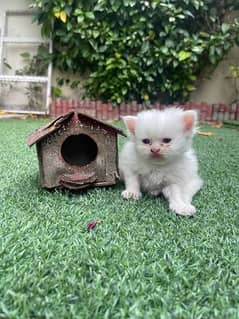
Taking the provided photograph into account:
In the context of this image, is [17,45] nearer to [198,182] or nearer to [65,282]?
[198,182]

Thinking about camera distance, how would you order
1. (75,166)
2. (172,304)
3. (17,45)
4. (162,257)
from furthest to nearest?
(17,45)
(75,166)
(162,257)
(172,304)

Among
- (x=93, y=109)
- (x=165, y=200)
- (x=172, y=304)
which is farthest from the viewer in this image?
(x=93, y=109)

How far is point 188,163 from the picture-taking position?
4.41ft

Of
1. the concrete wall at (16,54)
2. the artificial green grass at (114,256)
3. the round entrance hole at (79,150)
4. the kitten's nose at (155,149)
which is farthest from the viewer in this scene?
the concrete wall at (16,54)

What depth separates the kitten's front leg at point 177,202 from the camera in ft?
3.64

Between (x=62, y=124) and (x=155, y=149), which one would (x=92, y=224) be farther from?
(x=62, y=124)

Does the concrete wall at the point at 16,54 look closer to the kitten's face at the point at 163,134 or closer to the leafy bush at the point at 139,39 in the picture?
the leafy bush at the point at 139,39

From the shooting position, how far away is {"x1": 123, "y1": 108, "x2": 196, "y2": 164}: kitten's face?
122cm

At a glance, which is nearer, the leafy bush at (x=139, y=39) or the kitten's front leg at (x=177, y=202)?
the kitten's front leg at (x=177, y=202)

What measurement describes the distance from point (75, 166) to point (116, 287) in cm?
78

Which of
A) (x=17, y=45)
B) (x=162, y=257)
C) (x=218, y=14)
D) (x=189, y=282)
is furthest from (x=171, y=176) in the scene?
(x=17, y=45)

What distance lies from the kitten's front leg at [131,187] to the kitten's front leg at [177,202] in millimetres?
98

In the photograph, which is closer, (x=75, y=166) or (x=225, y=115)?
(x=75, y=166)

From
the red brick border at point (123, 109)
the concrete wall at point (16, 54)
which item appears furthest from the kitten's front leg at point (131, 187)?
the concrete wall at point (16, 54)
